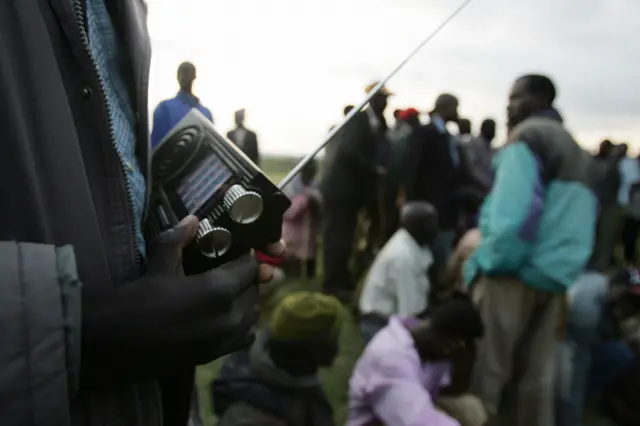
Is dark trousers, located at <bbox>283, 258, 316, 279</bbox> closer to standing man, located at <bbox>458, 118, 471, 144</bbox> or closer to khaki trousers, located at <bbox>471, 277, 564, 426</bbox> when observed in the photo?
standing man, located at <bbox>458, 118, 471, 144</bbox>

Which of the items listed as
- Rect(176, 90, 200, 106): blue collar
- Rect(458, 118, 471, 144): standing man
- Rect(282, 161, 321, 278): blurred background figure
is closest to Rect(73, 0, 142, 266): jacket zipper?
Rect(176, 90, 200, 106): blue collar

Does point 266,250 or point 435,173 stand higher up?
point 266,250

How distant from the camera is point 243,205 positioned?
74cm

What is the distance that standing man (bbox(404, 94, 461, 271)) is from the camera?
4742 mm

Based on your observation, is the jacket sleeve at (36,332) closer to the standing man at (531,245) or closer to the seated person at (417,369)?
the seated person at (417,369)

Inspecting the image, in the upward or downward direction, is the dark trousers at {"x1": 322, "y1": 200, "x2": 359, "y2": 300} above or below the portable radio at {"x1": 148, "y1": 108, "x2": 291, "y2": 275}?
below

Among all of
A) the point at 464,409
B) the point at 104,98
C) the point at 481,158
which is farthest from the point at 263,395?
the point at 481,158

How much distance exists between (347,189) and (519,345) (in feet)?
7.81

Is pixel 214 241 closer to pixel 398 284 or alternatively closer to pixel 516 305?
pixel 516 305

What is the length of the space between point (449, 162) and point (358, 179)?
30.2 inches

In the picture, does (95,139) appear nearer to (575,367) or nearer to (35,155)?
(35,155)

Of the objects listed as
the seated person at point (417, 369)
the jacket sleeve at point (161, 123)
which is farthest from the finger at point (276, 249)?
the seated person at point (417, 369)

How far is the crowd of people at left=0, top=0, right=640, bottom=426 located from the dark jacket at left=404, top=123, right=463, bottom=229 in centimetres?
1

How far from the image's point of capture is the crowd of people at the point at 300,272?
589mm
